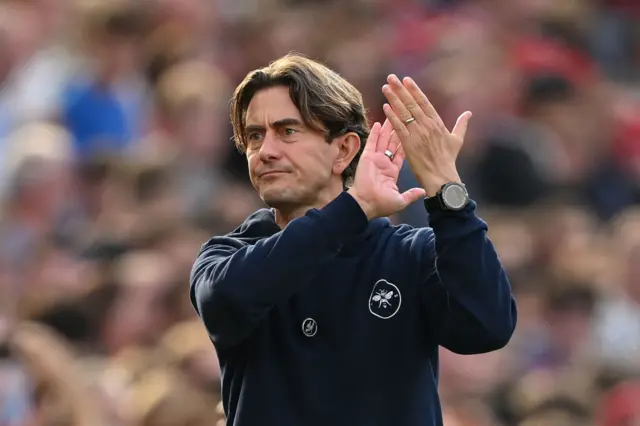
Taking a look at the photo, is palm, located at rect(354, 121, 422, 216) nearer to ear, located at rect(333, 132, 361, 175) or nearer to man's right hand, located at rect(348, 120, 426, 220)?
man's right hand, located at rect(348, 120, 426, 220)

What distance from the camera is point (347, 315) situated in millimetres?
3850

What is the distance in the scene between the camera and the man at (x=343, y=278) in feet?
12.3

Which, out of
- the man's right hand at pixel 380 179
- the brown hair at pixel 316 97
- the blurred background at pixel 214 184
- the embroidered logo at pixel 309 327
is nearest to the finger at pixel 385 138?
the man's right hand at pixel 380 179

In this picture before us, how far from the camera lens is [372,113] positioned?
793 centimetres

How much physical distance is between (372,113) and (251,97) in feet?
12.7

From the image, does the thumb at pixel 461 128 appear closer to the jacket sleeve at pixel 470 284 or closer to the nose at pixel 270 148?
the jacket sleeve at pixel 470 284

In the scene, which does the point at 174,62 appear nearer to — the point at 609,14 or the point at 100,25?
the point at 100,25

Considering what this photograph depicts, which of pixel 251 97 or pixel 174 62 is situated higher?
pixel 174 62

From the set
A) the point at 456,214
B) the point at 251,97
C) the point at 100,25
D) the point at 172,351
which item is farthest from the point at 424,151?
the point at 100,25

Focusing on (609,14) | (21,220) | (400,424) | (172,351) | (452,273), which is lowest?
(400,424)

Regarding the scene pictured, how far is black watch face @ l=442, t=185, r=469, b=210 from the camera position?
3.74m

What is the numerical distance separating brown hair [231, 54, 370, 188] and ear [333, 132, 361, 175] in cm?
1

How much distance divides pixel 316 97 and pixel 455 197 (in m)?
0.47

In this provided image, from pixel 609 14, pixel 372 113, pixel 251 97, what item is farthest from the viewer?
pixel 609 14
